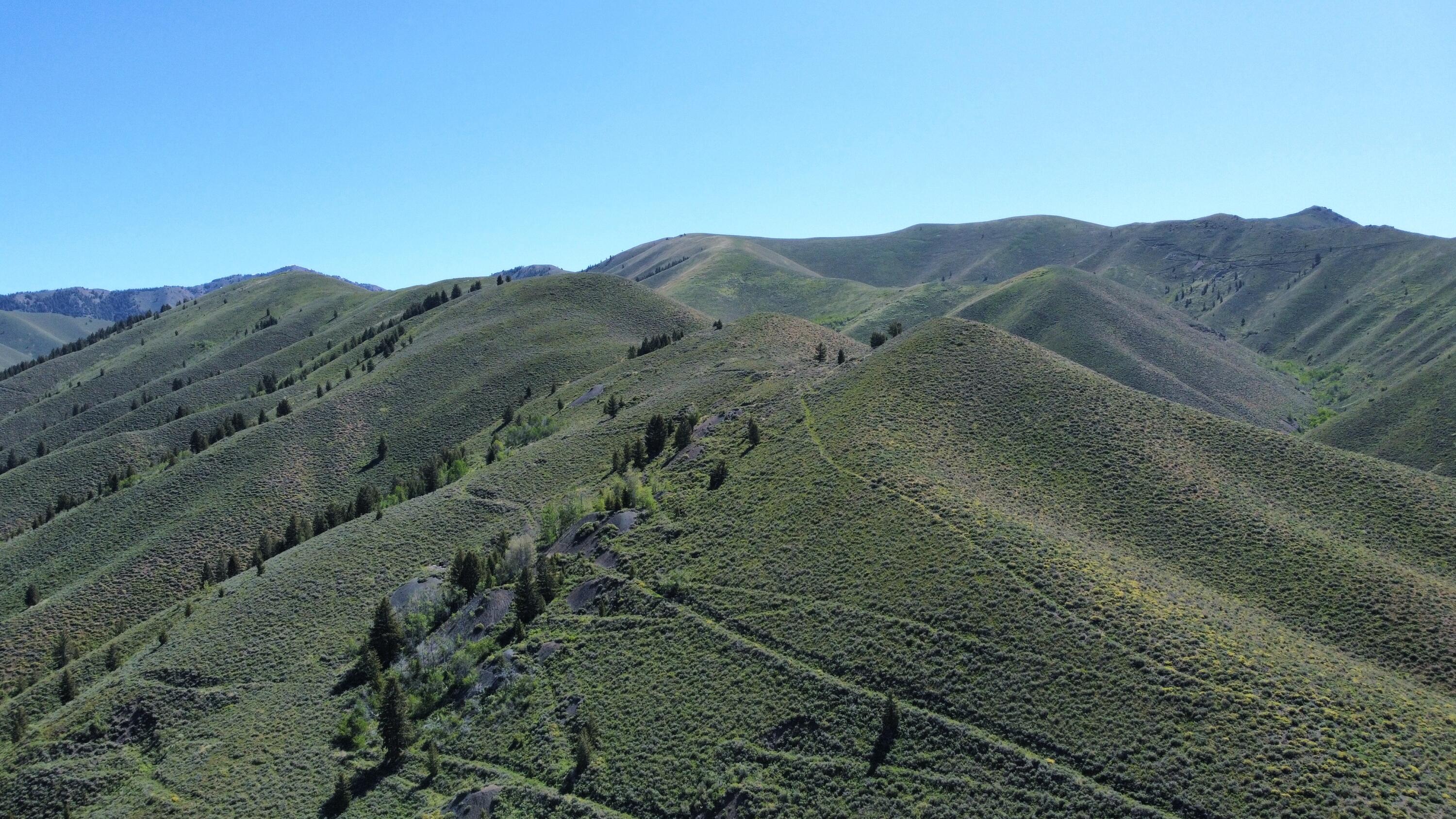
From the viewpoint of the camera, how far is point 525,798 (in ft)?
115

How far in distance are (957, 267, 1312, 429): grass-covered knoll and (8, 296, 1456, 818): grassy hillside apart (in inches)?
2427

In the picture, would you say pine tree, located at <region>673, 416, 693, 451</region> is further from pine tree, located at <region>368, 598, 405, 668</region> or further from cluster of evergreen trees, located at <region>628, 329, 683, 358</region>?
cluster of evergreen trees, located at <region>628, 329, 683, 358</region>

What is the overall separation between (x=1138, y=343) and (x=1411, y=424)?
4069 cm

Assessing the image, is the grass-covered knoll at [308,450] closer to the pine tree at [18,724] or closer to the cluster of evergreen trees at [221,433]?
the cluster of evergreen trees at [221,433]

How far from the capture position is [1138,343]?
130 m

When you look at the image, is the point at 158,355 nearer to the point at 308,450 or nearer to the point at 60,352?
the point at 60,352

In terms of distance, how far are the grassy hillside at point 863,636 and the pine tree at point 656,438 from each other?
174 centimetres

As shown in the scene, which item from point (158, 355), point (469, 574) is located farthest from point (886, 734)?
point (158, 355)

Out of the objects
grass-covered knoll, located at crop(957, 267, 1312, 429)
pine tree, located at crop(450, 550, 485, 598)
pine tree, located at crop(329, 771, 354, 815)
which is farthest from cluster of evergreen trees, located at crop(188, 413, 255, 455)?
grass-covered knoll, located at crop(957, 267, 1312, 429)

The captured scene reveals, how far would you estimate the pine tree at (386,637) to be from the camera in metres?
46.6

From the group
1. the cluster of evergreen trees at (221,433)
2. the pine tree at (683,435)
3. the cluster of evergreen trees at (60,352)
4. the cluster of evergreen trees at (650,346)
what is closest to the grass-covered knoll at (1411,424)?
the pine tree at (683,435)

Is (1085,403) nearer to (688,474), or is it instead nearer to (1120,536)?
(1120,536)

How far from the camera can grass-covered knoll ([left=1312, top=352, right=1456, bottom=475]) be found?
287 ft

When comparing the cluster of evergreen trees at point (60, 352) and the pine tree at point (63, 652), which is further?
the cluster of evergreen trees at point (60, 352)
